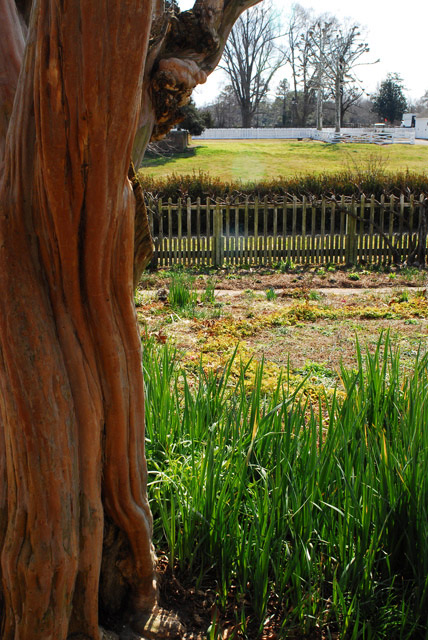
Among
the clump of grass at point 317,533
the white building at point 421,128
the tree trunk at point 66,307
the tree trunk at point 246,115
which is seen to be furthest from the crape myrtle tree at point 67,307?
the white building at point 421,128

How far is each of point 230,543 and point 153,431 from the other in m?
0.78

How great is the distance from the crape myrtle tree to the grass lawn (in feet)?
82.8

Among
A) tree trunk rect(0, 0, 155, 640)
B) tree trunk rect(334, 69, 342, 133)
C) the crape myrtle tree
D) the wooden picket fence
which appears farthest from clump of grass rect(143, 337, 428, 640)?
tree trunk rect(334, 69, 342, 133)

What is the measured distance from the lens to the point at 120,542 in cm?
176

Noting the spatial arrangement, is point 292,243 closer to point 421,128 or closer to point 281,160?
point 281,160

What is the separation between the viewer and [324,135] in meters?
45.2

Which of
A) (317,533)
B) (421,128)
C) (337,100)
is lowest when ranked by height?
(317,533)

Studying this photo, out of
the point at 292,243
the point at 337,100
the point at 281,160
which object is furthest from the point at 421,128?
the point at 292,243

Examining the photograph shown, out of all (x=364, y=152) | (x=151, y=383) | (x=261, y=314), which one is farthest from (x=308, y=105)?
(x=151, y=383)

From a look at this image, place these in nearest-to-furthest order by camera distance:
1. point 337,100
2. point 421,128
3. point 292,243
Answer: point 292,243 → point 337,100 → point 421,128

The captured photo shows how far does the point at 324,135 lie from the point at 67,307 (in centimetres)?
4720

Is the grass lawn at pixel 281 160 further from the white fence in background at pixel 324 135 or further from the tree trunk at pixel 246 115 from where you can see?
the tree trunk at pixel 246 115

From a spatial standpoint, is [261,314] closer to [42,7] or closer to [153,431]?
[153,431]

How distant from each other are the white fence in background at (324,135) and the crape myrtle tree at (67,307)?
4463 centimetres
